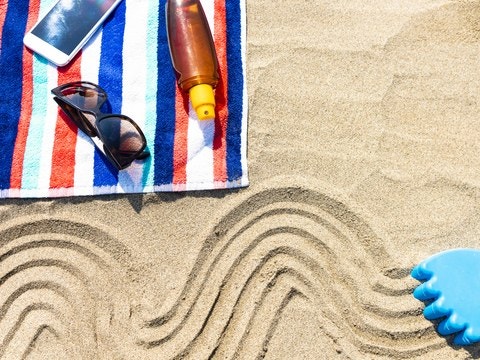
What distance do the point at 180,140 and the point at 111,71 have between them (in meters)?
0.34

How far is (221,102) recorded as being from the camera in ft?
4.89

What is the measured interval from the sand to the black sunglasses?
0.14 metres

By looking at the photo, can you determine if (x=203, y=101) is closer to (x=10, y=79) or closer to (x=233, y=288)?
(x=233, y=288)

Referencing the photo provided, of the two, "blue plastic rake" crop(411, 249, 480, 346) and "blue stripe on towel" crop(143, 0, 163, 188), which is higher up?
"blue stripe on towel" crop(143, 0, 163, 188)

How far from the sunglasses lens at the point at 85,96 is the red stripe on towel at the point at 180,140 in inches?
9.4

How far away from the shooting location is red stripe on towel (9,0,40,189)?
1461 mm

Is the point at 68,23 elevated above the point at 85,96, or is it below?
above

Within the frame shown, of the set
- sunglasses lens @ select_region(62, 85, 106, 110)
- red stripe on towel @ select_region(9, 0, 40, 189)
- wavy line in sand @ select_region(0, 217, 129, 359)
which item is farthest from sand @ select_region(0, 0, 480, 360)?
sunglasses lens @ select_region(62, 85, 106, 110)

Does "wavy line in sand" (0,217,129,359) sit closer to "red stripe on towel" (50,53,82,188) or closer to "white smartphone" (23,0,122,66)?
"red stripe on towel" (50,53,82,188)

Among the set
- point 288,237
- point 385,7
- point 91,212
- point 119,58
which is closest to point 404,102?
point 385,7

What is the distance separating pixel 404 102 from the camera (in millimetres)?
1497

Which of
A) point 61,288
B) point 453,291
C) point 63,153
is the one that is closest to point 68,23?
point 63,153

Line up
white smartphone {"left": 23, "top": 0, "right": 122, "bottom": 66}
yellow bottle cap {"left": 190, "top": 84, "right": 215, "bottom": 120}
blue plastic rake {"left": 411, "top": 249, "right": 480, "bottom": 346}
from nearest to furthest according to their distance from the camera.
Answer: blue plastic rake {"left": 411, "top": 249, "right": 480, "bottom": 346} < yellow bottle cap {"left": 190, "top": 84, "right": 215, "bottom": 120} < white smartphone {"left": 23, "top": 0, "right": 122, "bottom": 66}

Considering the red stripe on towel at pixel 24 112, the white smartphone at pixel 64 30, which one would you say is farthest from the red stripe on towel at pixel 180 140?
the red stripe on towel at pixel 24 112
